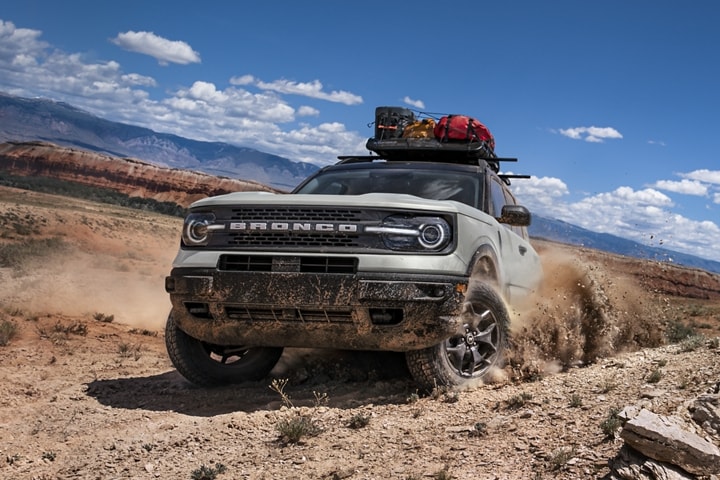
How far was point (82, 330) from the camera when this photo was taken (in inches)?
319

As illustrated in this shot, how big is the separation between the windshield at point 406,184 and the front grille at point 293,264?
1519mm

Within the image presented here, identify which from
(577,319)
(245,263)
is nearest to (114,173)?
(577,319)

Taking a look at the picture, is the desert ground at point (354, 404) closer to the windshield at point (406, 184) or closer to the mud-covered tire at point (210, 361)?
the mud-covered tire at point (210, 361)

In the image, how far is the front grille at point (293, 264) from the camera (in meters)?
4.65

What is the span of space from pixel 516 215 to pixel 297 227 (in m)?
1.98

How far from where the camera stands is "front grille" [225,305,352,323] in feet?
15.3

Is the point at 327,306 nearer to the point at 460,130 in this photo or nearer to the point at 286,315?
Answer: the point at 286,315

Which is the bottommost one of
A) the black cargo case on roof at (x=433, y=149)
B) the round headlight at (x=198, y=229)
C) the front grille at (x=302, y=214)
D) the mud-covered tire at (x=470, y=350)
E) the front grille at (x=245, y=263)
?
the mud-covered tire at (x=470, y=350)

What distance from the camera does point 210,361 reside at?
18.5 ft

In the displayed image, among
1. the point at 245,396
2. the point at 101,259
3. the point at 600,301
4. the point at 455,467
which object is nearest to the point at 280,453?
the point at 455,467

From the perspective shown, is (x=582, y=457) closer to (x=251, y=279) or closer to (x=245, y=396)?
(x=251, y=279)

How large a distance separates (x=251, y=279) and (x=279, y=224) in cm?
40

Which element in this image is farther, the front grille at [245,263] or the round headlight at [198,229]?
the round headlight at [198,229]

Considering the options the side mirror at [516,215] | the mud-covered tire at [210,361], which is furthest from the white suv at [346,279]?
the side mirror at [516,215]
